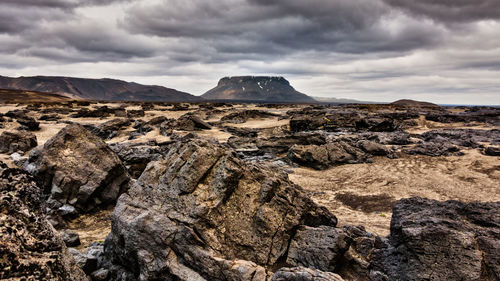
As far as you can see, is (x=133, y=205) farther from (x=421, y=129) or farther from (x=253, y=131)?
(x=421, y=129)

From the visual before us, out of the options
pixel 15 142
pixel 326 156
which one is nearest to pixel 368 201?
pixel 326 156

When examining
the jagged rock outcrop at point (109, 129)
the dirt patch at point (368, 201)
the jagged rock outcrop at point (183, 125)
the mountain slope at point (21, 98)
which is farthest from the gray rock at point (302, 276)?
the mountain slope at point (21, 98)

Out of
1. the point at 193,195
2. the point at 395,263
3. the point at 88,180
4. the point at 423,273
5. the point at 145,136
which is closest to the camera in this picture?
the point at 423,273

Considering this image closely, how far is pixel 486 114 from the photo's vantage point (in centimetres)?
5544

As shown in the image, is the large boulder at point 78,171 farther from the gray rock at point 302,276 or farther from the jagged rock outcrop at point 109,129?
the jagged rock outcrop at point 109,129

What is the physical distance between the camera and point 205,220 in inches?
356

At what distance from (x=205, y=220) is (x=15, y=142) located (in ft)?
89.5

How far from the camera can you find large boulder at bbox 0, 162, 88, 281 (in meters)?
4.83

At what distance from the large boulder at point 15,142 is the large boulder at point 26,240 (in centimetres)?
2545

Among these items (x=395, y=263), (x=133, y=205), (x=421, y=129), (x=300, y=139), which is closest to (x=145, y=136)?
(x=300, y=139)

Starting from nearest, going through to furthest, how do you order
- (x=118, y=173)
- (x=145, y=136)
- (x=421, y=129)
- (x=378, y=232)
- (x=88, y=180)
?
(x=378, y=232) → (x=88, y=180) → (x=118, y=173) → (x=145, y=136) → (x=421, y=129)

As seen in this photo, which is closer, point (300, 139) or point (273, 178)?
point (273, 178)

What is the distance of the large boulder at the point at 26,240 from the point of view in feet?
→ 15.8

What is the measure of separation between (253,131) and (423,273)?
105 feet
